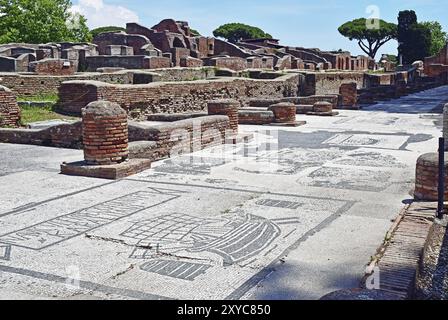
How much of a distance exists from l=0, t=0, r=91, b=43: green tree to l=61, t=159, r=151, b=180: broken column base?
3241cm

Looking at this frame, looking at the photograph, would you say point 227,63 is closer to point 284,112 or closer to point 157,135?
point 284,112

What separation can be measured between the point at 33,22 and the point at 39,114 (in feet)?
93.4

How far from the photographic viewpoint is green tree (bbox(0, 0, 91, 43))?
3784 cm

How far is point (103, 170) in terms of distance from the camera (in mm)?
7086

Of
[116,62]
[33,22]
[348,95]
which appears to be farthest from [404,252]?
[33,22]

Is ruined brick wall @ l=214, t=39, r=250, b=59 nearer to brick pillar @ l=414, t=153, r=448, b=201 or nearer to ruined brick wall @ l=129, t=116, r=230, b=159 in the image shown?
ruined brick wall @ l=129, t=116, r=230, b=159

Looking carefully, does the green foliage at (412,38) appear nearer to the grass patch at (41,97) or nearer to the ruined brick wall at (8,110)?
the grass patch at (41,97)

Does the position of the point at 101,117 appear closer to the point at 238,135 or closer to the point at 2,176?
the point at 2,176

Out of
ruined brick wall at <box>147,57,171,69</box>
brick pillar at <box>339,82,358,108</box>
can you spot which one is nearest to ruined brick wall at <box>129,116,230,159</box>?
brick pillar at <box>339,82,358,108</box>

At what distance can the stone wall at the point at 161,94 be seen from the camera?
511 inches

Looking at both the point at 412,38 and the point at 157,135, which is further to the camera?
the point at 412,38

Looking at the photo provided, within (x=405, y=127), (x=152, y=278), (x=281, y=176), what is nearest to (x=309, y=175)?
(x=281, y=176)
